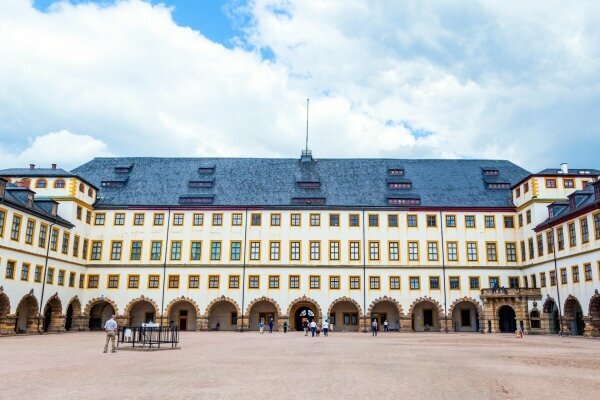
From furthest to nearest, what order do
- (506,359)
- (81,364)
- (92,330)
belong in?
(92,330) → (506,359) → (81,364)

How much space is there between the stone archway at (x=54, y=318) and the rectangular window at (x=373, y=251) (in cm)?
3136

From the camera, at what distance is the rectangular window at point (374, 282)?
57375 mm

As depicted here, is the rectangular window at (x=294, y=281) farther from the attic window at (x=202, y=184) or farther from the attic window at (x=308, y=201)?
the attic window at (x=202, y=184)

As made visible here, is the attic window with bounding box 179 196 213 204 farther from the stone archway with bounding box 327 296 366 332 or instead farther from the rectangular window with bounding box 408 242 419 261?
the rectangular window with bounding box 408 242 419 261

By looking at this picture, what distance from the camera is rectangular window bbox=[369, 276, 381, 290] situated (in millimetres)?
57375

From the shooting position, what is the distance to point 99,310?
5900cm

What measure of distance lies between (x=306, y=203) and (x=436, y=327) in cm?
1914

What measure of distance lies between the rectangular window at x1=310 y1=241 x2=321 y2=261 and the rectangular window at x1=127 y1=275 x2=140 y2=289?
60.8ft

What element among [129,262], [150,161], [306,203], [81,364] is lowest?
[81,364]

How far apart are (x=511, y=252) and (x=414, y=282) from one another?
10949 millimetres

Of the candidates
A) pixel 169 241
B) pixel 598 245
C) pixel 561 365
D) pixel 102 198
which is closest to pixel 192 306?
pixel 169 241

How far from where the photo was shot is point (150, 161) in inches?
2662

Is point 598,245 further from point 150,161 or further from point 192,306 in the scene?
point 150,161

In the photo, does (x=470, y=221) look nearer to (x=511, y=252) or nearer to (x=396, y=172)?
(x=511, y=252)
